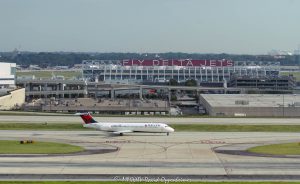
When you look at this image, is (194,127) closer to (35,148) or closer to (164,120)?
(164,120)

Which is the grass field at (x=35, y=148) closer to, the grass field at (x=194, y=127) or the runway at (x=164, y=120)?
the grass field at (x=194, y=127)

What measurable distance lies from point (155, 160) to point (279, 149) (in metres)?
17.4

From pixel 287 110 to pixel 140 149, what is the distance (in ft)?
202

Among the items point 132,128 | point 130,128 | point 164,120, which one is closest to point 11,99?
point 164,120

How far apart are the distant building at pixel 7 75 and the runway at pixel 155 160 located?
309ft

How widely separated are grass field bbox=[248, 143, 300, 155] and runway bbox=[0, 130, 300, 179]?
4120 mm

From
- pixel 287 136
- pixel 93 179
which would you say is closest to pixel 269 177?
pixel 93 179

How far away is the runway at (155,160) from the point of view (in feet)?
166

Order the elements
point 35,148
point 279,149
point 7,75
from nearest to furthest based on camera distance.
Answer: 1. point 35,148
2. point 279,149
3. point 7,75

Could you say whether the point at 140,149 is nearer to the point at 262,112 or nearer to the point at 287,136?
the point at 287,136

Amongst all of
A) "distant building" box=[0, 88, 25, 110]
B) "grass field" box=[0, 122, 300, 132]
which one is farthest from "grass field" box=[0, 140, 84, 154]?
"distant building" box=[0, 88, 25, 110]

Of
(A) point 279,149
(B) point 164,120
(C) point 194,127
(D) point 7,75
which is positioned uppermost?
(D) point 7,75

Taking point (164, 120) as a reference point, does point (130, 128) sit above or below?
above

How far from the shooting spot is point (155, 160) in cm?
5812
